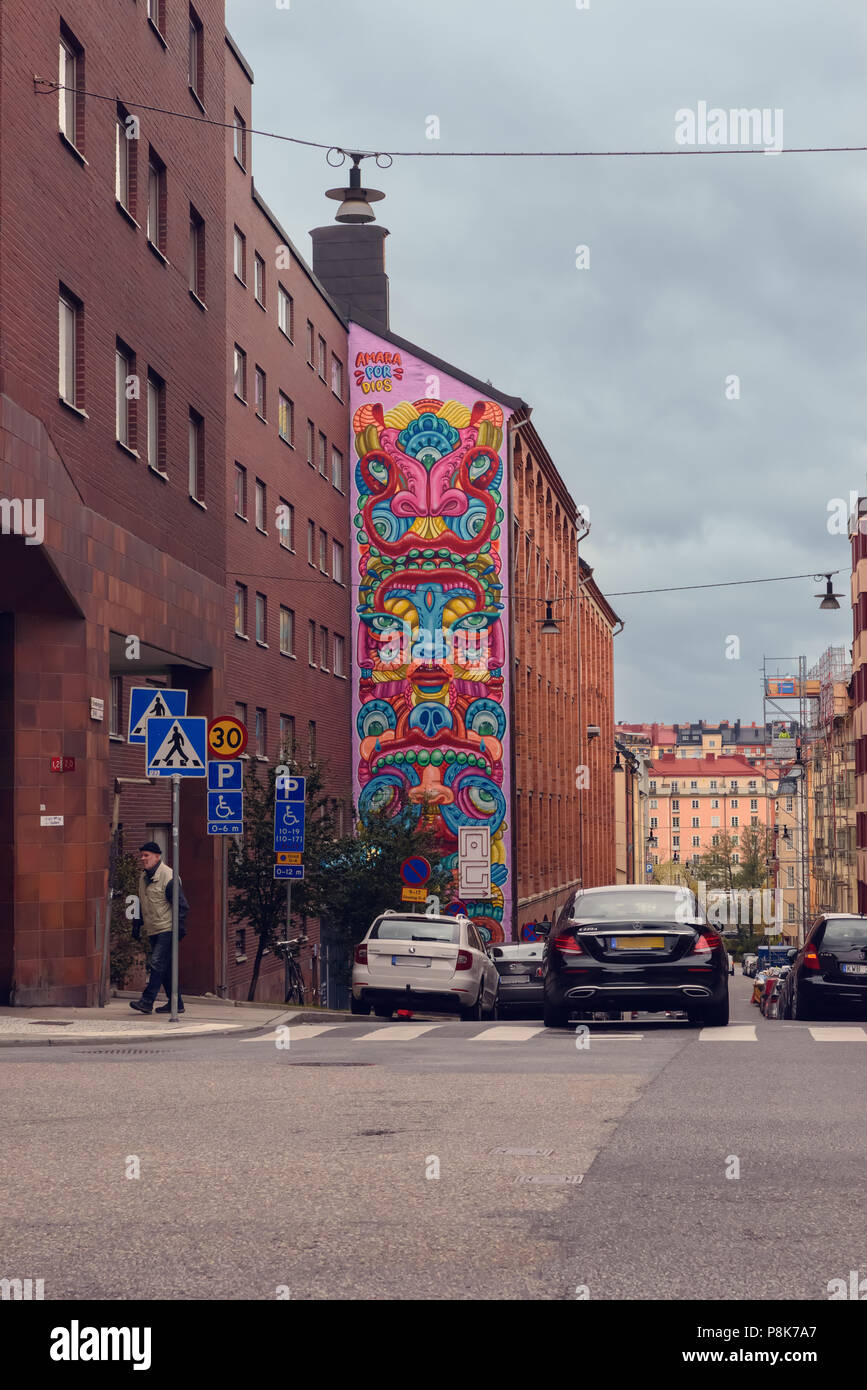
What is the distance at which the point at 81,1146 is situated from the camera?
820 cm

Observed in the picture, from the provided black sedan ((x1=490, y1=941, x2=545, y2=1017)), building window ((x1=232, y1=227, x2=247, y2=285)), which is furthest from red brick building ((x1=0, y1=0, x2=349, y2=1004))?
building window ((x1=232, y1=227, x2=247, y2=285))

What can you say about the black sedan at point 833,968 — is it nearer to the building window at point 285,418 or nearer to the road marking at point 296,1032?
the road marking at point 296,1032

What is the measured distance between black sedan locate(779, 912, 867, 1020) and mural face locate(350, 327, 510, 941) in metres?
26.6

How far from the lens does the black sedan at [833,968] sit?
62.3 ft

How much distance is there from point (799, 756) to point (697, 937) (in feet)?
290

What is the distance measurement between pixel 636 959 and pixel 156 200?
13183 millimetres

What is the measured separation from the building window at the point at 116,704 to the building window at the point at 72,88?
9078mm

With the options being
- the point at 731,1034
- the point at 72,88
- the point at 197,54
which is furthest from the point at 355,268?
the point at 731,1034

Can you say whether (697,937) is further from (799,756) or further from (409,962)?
(799,756)

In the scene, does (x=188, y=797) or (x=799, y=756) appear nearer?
(x=188, y=797)

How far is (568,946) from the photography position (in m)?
16.2

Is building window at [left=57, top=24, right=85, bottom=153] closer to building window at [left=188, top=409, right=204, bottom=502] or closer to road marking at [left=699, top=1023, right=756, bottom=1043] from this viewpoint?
building window at [left=188, top=409, right=204, bottom=502]
